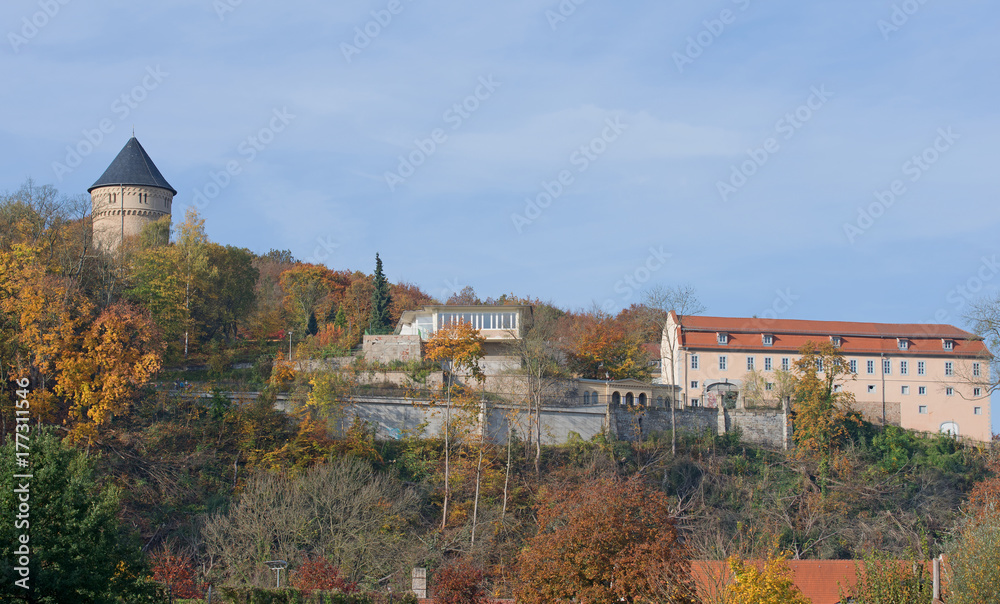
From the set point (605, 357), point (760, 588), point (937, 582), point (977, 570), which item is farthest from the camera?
point (605, 357)

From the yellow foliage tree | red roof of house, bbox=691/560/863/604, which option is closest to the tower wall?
red roof of house, bbox=691/560/863/604

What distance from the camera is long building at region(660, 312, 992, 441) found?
5350 centimetres

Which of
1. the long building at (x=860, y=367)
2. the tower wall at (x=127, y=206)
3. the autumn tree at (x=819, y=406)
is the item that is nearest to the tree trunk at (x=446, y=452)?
the long building at (x=860, y=367)

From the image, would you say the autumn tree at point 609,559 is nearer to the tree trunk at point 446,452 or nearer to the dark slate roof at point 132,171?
the tree trunk at point 446,452

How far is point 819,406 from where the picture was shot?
48.1 m

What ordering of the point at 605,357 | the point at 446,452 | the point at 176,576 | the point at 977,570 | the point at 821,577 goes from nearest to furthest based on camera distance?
the point at 977,570 → the point at 176,576 → the point at 821,577 → the point at 446,452 → the point at 605,357

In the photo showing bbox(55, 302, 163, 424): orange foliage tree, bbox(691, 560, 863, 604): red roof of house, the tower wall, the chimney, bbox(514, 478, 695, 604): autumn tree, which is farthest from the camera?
the tower wall

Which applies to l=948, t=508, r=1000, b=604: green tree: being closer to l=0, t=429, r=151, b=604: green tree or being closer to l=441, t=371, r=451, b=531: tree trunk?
l=0, t=429, r=151, b=604: green tree

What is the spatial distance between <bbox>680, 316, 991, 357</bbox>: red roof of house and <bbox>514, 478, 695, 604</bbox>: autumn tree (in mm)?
28814

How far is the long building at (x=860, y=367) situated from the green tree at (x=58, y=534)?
34.9m

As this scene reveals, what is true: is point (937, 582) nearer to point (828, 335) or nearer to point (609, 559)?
point (609, 559)

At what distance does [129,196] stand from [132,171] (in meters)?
1.93

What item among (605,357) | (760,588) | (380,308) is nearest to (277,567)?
(760,588)

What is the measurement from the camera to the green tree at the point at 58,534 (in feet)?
65.5
